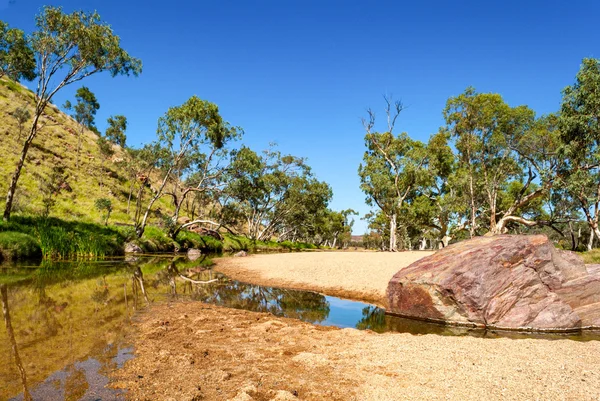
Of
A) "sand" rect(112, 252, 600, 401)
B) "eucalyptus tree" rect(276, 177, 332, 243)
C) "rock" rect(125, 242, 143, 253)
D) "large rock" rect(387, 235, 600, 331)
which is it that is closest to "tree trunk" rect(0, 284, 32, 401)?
"sand" rect(112, 252, 600, 401)

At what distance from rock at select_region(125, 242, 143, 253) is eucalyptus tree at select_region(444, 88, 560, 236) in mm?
34751

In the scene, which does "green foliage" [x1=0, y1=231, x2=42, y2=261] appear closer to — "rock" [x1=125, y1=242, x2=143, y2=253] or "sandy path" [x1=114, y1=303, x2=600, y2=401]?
"rock" [x1=125, y1=242, x2=143, y2=253]

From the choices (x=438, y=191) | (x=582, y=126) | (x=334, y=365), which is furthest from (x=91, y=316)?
(x=438, y=191)

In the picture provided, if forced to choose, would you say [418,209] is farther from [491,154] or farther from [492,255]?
[492,255]

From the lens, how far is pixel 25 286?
38.8ft

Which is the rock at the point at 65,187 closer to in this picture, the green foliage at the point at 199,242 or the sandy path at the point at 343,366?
the green foliage at the point at 199,242

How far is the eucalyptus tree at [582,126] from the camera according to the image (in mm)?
25391

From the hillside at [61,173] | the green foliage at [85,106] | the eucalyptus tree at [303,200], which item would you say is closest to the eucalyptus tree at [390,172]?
the eucalyptus tree at [303,200]

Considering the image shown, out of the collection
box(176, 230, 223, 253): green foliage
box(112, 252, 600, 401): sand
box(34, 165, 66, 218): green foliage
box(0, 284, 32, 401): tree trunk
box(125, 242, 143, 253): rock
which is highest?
box(34, 165, 66, 218): green foliage

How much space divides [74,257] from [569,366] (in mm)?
26185

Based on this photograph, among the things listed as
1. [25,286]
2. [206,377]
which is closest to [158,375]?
[206,377]

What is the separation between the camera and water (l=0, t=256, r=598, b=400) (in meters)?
4.69

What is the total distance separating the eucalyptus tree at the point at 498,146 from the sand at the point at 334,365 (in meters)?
32.5

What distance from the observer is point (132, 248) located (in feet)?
100
